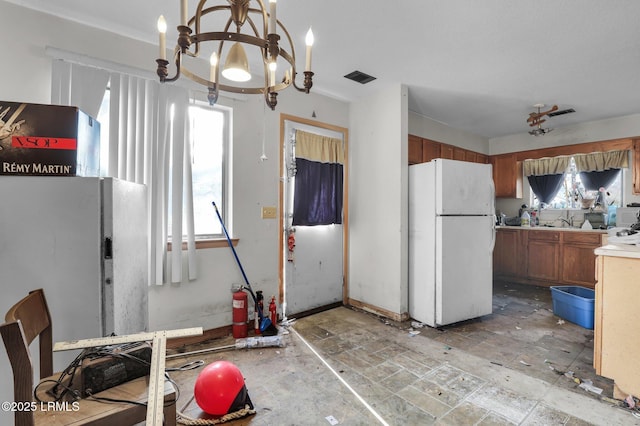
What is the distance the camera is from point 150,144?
2502 mm

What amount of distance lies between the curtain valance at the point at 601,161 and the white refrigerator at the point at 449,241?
102 inches

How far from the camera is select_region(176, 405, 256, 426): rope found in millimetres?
1680

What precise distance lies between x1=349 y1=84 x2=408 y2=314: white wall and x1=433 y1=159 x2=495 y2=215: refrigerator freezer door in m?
0.42

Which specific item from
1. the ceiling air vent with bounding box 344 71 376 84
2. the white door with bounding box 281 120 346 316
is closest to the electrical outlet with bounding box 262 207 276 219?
the white door with bounding box 281 120 346 316

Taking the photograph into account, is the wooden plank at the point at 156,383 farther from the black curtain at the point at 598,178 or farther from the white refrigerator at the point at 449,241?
the black curtain at the point at 598,178

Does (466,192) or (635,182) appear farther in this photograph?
(635,182)

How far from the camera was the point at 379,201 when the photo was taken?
3.59m

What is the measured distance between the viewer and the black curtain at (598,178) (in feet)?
15.0

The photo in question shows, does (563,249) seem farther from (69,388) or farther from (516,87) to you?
(69,388)

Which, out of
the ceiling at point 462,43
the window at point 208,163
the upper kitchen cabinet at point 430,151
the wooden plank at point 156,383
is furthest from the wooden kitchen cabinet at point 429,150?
the wooden plank at point 156,383

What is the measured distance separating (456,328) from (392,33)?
286 centimetres

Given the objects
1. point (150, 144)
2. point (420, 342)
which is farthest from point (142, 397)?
point (420, 342)

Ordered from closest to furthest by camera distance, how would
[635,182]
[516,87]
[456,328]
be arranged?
[456,328]
[516,87]
[635,182]

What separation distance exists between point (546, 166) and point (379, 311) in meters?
4.04
